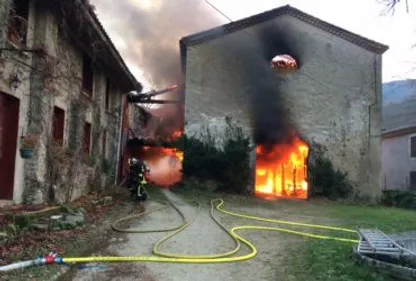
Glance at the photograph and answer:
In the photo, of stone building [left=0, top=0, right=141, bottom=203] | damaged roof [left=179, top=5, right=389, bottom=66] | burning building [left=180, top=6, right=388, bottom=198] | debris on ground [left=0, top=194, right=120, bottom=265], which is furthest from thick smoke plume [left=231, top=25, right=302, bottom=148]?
debris on ground [left=0, top=194, right=120, bottom=265]

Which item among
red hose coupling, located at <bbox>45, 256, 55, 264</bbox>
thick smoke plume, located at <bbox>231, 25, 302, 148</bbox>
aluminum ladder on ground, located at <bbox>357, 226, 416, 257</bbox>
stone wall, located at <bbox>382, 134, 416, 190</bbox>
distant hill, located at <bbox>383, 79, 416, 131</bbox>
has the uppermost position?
distant hill, located at <bbox>383, 79, 416, 131</bbox>

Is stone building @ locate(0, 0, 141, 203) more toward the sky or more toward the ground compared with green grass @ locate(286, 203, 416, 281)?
more toward the sky

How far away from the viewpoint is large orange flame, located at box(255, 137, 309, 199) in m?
19.5

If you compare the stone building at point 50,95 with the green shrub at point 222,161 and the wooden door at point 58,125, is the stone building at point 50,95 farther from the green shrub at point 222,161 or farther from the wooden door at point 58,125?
the green shrub at point 222,161

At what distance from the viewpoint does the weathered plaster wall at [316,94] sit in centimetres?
1817

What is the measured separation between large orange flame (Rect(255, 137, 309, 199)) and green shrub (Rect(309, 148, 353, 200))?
3.08 feet

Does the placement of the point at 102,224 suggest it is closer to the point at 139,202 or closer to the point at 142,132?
the point at 139,202

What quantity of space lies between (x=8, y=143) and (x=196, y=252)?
4.38 meters

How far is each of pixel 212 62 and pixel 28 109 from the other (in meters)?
10.8

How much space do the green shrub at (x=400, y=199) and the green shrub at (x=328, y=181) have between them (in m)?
2.94

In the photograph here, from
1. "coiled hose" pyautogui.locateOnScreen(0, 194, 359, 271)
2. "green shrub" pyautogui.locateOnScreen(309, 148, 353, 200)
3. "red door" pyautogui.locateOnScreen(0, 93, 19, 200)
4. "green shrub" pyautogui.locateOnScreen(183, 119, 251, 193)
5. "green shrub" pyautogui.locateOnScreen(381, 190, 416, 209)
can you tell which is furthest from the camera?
"green shrub" pyautogui.locateOnScreen(381, 190, 416, 209)

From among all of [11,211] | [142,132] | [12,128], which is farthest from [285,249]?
[142,132]

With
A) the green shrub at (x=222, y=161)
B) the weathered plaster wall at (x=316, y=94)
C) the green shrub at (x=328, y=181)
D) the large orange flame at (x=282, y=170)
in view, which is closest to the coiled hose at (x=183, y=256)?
the green shrub at (x=222, y=161)

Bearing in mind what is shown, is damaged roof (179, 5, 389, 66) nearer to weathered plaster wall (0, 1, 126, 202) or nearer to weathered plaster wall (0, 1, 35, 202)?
weathered plaster wall (0, 1, 126, 202)
